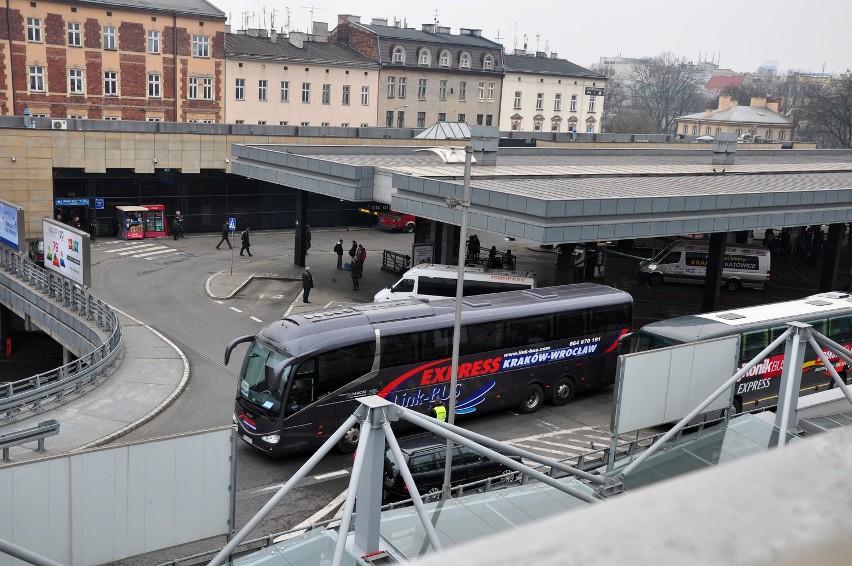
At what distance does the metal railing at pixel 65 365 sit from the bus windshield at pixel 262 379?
182 inches

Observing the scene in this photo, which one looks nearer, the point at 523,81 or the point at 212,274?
the point at 212,274

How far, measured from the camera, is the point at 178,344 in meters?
27.1

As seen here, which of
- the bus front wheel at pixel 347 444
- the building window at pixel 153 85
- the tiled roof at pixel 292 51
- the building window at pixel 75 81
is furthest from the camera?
the tiled roof at pixel 292 51

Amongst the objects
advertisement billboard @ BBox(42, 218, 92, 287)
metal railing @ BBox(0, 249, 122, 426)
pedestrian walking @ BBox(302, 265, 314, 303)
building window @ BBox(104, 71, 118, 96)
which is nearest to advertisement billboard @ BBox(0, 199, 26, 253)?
metal railing @ BBox(0, 249, 122, 426)

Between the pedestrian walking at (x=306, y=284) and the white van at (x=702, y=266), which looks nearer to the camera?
the pedestrian walking at (x=306, y=284)

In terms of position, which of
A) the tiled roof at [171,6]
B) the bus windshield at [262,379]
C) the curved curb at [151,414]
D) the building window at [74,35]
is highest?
the tiled roof at [171,6]

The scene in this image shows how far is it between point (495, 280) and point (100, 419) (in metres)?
13.1

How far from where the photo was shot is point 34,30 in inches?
2046

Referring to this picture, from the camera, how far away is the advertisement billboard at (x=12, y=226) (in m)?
30.3

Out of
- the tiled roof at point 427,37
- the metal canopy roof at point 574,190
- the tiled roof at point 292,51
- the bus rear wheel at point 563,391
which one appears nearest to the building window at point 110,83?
the tiled roof at point 292,51

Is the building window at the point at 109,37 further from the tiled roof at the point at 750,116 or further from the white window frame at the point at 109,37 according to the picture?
the tiled roof at the point at 750,116

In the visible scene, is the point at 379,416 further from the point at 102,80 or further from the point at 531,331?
the point at 102,80

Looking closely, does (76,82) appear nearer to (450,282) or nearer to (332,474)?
(450,282)

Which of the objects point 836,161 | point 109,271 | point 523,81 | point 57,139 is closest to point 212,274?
point 109,271
